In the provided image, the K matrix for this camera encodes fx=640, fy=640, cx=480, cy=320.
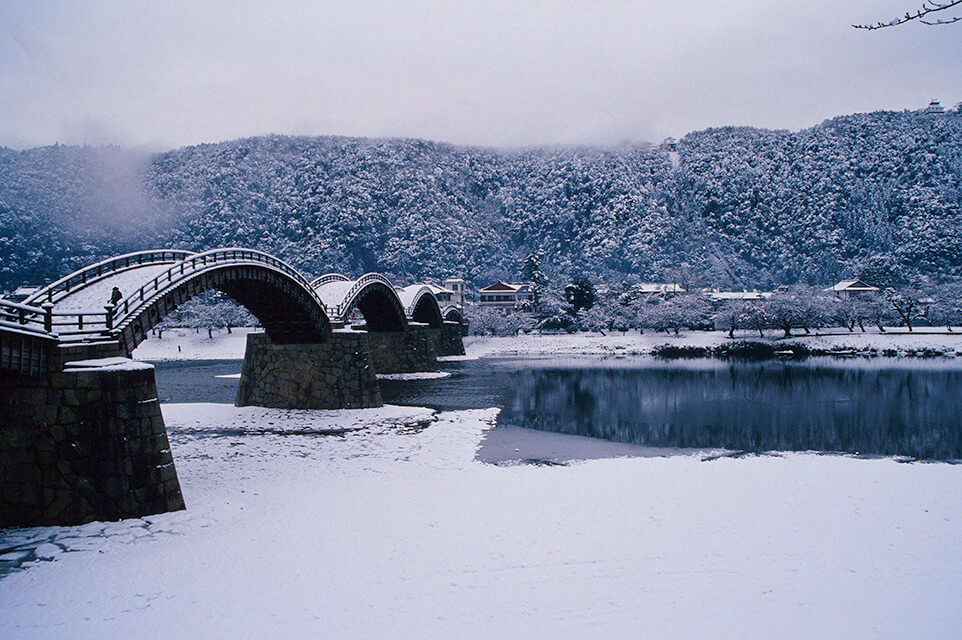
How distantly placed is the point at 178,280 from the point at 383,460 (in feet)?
21.3

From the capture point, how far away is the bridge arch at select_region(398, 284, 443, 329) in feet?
151

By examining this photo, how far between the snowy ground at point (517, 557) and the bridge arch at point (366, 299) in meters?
15.1

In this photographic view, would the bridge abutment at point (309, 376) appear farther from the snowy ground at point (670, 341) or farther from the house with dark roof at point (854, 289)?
the house with dark roof at point (854, 289)

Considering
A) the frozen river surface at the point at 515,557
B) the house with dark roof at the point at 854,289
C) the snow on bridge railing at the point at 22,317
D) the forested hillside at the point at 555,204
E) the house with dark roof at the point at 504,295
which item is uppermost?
the forested hillside at the point at 555,204

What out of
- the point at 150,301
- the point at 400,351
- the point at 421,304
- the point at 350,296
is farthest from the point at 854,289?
the point at 150,301

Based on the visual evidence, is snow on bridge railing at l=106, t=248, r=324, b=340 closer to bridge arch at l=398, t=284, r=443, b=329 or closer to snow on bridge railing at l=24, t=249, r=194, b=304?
snow on bridge railing at l=24, t=249, r=194, b=304

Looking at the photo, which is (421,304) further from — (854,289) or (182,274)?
(854,289)

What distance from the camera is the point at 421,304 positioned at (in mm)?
51375

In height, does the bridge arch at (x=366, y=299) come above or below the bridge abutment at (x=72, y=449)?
above

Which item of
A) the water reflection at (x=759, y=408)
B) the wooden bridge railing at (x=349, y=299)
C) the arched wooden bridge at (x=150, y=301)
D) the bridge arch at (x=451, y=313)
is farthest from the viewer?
the bridge arch at (x=451, y=313)

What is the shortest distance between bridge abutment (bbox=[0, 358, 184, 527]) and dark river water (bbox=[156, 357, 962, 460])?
12.7 meters

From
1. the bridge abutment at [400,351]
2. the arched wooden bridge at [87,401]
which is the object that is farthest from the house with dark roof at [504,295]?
the arched wooden bridge at [87,401]

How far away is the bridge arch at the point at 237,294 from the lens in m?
13.4

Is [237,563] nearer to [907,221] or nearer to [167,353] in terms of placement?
[167,353]
